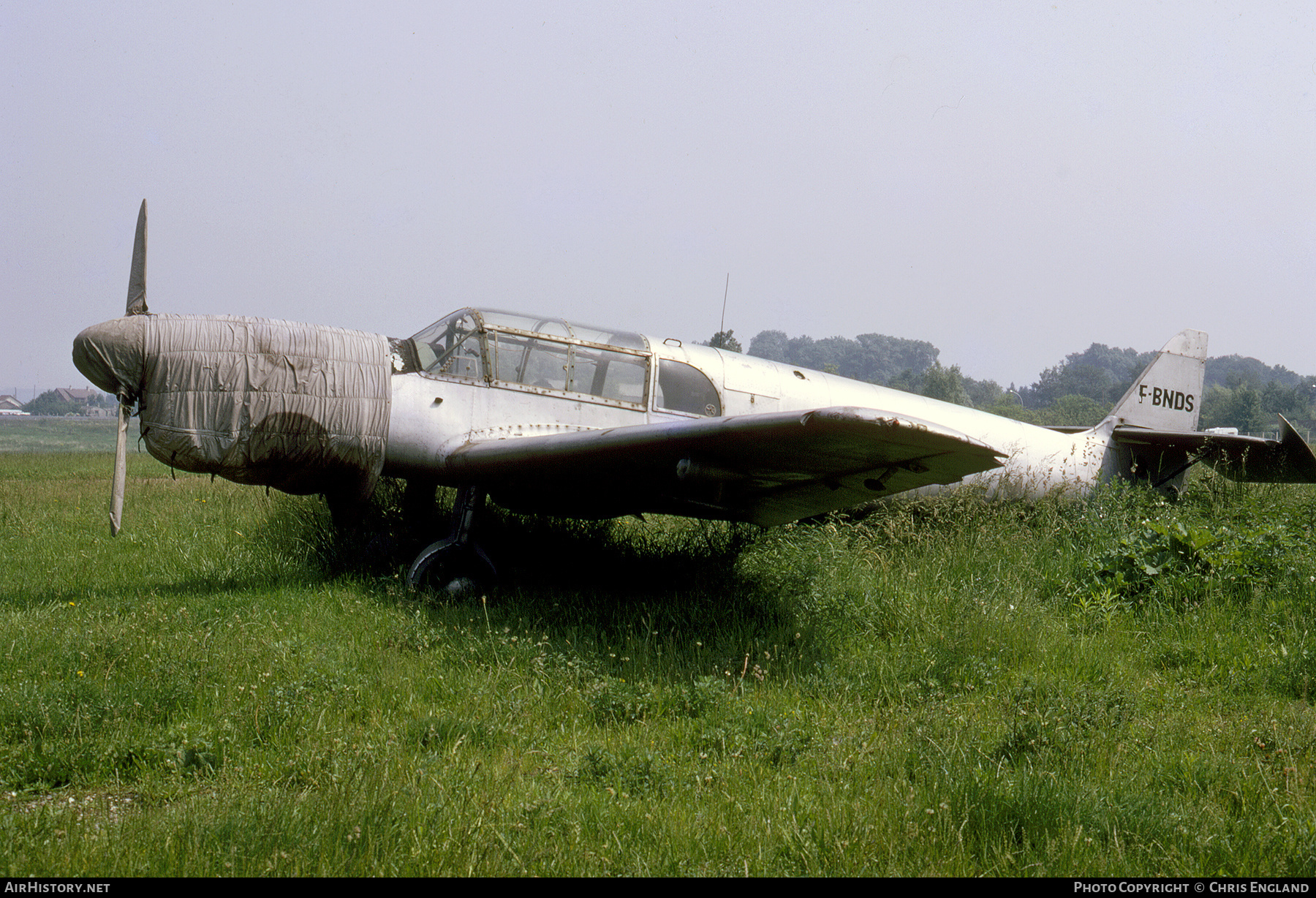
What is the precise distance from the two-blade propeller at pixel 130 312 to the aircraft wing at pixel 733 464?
6.51 ft

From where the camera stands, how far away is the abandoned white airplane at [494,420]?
441 centimetres

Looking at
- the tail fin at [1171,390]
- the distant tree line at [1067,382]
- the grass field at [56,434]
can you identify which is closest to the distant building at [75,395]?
the grass field at [56,434]

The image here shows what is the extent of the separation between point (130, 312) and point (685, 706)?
447 cm

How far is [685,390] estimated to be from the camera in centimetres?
636

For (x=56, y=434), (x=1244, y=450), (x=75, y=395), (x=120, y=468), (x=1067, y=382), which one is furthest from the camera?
(x=75, y=395)

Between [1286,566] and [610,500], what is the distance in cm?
456

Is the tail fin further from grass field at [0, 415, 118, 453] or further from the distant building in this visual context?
the distant building

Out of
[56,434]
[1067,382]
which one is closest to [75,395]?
[56,434]

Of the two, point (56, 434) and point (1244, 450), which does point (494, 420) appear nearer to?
point (1244, 450)

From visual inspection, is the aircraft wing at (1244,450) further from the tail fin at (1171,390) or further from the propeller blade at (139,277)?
the propeller blade at (139,277)

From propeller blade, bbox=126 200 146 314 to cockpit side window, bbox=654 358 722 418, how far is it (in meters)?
3.62

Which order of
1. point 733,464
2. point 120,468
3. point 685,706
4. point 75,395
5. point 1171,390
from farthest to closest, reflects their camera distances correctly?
point 75,395 → point 1171,390 → point 120,468 → point 733,464 → point 685,706

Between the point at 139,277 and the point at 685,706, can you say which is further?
the point at 139,277
